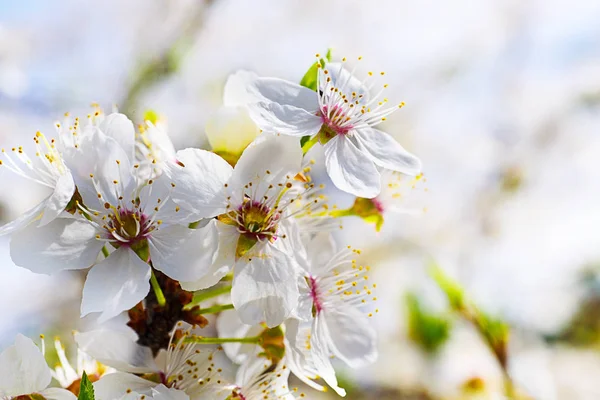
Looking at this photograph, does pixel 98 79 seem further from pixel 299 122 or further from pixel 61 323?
pixel 299 122

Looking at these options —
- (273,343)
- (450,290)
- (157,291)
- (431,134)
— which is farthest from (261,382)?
(431,134)

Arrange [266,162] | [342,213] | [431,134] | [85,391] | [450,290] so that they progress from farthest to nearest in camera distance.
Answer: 1. [431,134]
2. [450,290]
3. [342,213]
4. [266,162]
5. [85,391]

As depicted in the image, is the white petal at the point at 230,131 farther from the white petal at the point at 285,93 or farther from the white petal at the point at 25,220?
the white petal at the point at 25,220

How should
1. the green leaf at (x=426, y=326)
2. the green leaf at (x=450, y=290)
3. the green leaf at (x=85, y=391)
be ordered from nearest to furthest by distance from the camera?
the green leaf at (x=85, y=391), the green leaf at (x=450, y=290), the green leaf at (x=426, y=326)

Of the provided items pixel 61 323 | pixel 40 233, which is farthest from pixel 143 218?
pixel 61 323

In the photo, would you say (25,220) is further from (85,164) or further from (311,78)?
(311,78)

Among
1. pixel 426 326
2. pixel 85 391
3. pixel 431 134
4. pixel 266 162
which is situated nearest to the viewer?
pixel 85 391

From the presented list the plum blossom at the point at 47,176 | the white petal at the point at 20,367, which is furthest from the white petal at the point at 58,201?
the white petal at the point at 20,367
